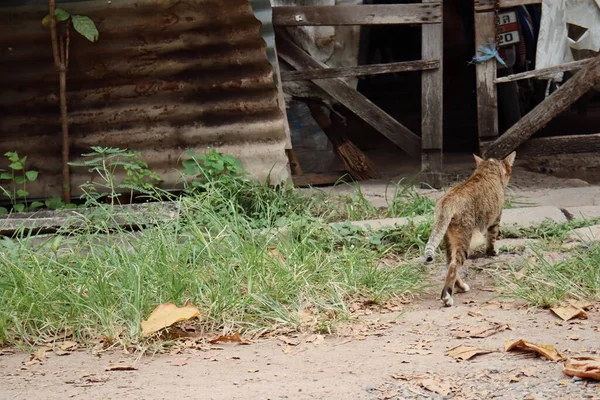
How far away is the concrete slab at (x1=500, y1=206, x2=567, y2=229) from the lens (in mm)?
6781

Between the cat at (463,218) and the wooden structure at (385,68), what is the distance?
2648 millimetres

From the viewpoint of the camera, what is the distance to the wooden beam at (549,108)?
8.34 meters

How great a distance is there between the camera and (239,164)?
24.4 ft

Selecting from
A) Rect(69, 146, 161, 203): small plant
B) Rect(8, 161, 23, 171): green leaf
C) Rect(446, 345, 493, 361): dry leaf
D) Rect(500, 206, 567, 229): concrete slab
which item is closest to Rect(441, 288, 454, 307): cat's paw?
Rect(446, 345, 493, 361): dry leaf

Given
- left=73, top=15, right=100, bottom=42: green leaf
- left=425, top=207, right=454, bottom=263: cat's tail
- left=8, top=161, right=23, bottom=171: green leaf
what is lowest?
left=425, top=207, right=454, bottom=263: cat's tail

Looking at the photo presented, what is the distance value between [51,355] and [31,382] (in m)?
0.39

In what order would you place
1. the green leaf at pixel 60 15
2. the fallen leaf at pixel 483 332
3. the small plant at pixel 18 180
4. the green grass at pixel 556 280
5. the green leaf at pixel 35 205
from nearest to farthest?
the fallen leaf at pixel 483 332, the green grass at pixel 556 280, the green leaf at pixel 60 15, the small plant at pixel 18 180, the green leaf at pixel 35 205

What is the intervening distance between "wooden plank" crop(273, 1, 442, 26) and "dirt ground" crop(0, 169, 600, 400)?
4.06 meters

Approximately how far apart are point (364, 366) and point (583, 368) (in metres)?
0.99

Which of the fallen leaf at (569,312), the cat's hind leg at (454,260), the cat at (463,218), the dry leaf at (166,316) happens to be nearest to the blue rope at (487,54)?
the cat at (463,218)

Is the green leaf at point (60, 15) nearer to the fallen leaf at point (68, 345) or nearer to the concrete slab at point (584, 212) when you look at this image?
the fallen leaf at point (68, 345)

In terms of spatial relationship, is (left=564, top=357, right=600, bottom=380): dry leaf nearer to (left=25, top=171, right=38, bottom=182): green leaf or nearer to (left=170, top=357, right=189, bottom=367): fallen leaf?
(left=170, top=357, right=189, bottom=367): fallen leaf

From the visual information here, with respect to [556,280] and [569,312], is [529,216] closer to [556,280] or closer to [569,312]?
[556,280]

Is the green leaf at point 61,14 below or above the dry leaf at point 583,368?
above
